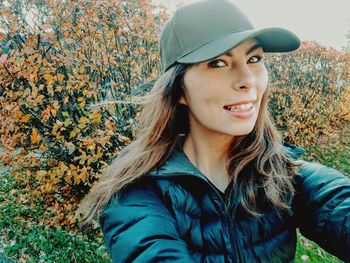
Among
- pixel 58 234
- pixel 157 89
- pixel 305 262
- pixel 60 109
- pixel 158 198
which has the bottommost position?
pixel 305 262

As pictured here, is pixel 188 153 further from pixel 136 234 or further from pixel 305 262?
pixel 305 262

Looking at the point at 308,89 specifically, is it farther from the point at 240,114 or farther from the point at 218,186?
the point at 240,114

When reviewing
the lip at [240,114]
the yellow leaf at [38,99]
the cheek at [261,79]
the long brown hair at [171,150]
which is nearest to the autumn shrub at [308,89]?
the yellow leaf at [38,99]

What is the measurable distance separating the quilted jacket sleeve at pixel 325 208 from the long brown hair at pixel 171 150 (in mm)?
77

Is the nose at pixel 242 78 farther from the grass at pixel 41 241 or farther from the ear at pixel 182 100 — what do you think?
the grass at pixel 41 241

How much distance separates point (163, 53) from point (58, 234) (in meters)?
3.06

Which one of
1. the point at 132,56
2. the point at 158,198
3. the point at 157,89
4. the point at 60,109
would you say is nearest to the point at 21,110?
the point at 60,109

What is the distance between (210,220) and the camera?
1530 mm

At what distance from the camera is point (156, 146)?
1783 millimetres

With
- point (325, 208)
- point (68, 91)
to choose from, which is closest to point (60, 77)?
point (68, 91)

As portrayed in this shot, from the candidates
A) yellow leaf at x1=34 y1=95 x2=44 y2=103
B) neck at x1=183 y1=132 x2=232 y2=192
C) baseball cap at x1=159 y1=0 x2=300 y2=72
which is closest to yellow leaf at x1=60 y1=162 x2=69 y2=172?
yellow leaf at x1=34 y1=95 x2=44 y2=103

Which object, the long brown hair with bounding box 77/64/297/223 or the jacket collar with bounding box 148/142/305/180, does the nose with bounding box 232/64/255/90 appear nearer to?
the long brown hair with bounding box 77/64/297/223

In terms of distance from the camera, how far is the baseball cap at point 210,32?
146 cm

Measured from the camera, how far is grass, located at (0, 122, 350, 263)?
147 inches
